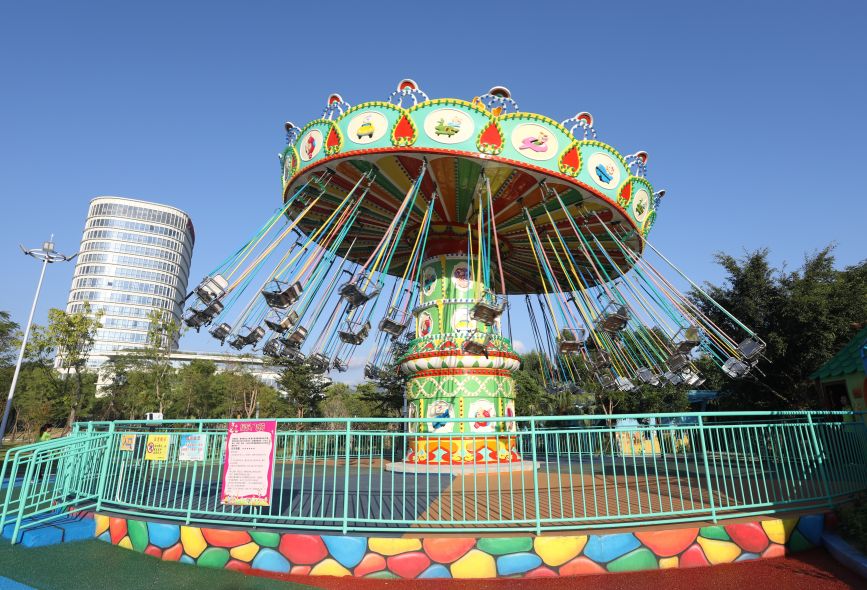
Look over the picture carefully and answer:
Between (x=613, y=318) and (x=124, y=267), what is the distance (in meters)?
102

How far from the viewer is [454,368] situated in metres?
12.9

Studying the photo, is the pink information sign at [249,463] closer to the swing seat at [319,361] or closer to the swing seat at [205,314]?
the swing seat at [205,314]

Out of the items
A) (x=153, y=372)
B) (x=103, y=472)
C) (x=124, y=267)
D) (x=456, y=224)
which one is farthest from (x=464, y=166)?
(x=124, y=267)

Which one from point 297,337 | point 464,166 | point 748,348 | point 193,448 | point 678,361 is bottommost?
point 193,448

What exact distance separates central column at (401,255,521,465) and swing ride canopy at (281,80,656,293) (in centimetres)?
121

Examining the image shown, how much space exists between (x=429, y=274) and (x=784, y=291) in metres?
12.9

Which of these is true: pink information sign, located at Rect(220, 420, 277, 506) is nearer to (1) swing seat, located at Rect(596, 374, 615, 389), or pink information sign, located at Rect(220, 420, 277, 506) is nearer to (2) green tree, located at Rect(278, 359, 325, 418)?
(1) swing seat, located at Rect(596, 374, 615, 389)

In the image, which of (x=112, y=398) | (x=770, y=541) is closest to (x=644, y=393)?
(x=770, y=541)

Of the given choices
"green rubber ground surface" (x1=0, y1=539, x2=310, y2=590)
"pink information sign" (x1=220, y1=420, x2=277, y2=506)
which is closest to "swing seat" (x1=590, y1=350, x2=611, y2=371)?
"pink information sign" (x1=220, y1=420, x2=277, y2=506)

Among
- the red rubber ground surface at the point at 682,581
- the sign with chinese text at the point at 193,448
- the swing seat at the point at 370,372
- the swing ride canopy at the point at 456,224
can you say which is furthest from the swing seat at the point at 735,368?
the sign with chinese text at the point at 193,448

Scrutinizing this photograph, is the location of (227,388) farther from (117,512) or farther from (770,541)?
(770,541)

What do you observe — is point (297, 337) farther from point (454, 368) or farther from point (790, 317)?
point (790, 317)

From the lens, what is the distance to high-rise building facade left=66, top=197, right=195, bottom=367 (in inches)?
3565

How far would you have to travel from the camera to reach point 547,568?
16.0ft
